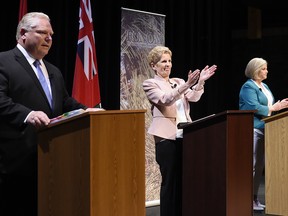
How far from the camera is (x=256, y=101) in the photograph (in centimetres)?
532

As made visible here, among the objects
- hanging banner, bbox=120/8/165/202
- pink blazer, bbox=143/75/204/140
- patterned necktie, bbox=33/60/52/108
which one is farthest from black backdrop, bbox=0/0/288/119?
patterned necktie, bbox=33/60/52/108

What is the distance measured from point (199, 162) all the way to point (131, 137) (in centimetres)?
116

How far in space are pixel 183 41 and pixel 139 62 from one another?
1393mm

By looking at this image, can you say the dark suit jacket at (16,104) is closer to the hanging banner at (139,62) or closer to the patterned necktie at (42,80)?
the patterned necktie at (42,80)

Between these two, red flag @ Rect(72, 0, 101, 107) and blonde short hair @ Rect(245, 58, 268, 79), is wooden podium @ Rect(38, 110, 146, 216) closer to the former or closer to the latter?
red flag @ Rect(72, 0, 101, 107)

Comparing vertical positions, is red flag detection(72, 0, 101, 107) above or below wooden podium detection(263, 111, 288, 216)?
above

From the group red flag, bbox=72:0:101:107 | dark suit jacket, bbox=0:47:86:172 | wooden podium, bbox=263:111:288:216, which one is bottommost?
wooden podium, bbox=263:111:288:216

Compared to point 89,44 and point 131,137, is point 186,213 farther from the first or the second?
point 89,44

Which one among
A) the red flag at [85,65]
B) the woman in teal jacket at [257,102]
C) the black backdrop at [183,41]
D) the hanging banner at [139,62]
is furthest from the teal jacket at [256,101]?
the red flag at [85,65]

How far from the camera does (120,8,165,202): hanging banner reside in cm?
547

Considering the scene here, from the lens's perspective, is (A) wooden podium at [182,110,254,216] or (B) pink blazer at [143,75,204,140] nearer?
(A) wooden podium at [182,110,254,216]

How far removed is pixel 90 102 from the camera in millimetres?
4918

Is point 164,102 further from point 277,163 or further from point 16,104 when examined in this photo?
point 277,163

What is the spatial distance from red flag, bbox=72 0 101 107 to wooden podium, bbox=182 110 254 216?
4.20 feet
